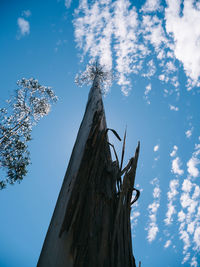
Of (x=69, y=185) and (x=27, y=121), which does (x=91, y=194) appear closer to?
(x=69, y=185)

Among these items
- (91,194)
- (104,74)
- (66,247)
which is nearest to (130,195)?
(91,194)

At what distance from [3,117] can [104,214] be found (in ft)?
25.8

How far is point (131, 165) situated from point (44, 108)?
8.16 m

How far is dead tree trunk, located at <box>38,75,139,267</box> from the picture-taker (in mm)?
584

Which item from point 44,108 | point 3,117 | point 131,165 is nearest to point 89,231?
point 131,165

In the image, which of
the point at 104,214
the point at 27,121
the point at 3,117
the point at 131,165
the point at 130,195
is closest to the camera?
the point at 104,214

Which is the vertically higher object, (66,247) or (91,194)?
(91,194)

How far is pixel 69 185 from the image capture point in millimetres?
813

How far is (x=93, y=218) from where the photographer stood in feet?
2.21

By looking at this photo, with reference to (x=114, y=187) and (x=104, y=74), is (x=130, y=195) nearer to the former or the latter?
(x=114, y=187)

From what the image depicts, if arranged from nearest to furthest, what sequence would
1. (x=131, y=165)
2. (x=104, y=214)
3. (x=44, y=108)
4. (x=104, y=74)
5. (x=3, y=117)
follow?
1. (x=104, y=214)
2. (x=131, y=165)
3. (x=104, y=74)
4. (x=3, y=117)
5. (x=44, y=108)

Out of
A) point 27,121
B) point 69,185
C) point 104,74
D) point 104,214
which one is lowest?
point 104,214

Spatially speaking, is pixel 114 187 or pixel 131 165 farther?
pixel 131 165

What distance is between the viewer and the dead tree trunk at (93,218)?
0.58 meters
